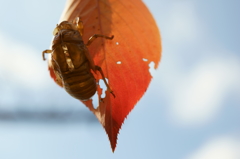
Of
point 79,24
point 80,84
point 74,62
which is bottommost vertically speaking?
point 80,84

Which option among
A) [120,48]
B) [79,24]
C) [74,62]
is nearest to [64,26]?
[79,24]

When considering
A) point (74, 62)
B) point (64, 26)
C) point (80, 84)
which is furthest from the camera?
point (64, 26)

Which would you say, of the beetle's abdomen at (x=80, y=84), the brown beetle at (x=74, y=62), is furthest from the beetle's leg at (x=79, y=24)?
the beetle's abdomen at (x=80, y=84)

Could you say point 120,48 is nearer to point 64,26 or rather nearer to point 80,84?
point 80,84

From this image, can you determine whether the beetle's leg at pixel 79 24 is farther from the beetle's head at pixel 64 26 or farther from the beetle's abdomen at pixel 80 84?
the beetle's abdomen at pixel 80 84

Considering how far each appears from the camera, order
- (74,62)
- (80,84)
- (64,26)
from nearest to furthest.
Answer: (80,84), (74,62), (64,26)

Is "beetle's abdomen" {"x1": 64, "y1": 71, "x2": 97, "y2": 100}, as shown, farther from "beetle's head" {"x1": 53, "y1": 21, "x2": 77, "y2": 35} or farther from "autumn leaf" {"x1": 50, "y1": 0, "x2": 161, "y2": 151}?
"beetle's head" {"x1": 53, "y1": 21, "x2": 77, "y2": 35}

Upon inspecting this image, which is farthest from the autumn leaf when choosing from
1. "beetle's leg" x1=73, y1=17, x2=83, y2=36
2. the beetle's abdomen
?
the beetle's abdomen
